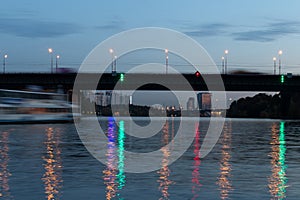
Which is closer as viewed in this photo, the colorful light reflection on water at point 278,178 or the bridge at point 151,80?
the colorful light reflection on water at point 278,178

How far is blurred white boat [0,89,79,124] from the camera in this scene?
8394 centimetres

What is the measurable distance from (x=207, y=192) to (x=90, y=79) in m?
108

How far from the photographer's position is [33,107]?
287ft

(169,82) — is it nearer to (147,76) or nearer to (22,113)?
(147,76)

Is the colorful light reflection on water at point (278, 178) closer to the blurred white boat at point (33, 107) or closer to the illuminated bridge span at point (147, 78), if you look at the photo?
the blurred white boat at point (33, 107)

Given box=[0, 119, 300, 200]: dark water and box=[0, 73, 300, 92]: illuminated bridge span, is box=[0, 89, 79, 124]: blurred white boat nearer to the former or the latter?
box=[0, 73, 300, 92]: illuminated bridge span

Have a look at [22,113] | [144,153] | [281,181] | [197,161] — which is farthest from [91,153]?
[22,113]

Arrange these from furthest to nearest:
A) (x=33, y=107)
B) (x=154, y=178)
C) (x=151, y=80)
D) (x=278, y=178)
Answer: (x=151, y=80), (x=33, y=107), (x=278, y=178), (x=154, y=178)

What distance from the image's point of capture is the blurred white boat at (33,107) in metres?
83.9

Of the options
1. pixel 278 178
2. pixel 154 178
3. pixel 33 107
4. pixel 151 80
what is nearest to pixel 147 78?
pixel 151 80

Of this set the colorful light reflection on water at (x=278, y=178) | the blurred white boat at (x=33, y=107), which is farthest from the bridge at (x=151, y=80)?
the colorful light reflection on water at (x=278, y=178)

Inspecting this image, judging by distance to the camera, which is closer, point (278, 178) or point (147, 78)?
point (278, 178)

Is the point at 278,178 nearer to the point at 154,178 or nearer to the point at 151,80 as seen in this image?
the point at 154,178

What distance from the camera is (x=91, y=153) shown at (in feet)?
98.1
